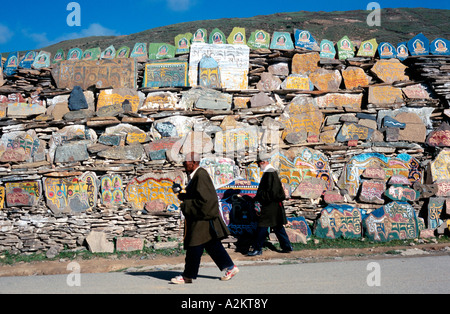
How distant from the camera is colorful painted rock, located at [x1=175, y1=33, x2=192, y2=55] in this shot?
9.37 metres

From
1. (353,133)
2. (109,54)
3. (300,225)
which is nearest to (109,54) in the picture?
(109,54)

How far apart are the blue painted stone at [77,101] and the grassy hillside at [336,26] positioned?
1803 cm

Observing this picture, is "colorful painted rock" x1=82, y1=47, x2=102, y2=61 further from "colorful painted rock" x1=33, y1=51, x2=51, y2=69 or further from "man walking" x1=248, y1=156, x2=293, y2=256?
"man walking" x1=248, y1=156, x2=293, y2=256

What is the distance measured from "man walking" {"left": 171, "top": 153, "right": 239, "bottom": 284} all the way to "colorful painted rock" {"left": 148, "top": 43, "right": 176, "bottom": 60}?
20.2ft

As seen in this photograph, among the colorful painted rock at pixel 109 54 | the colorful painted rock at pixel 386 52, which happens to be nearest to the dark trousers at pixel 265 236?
the colorful painted rock at pixel 386 52

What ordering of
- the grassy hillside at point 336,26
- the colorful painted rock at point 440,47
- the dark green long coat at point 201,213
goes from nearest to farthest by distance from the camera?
the dark green long coat at point 201,213, the colorful painted rock at point 440,47, the grassy hillside at point 336,26

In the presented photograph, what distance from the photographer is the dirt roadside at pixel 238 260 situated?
18.4 ft

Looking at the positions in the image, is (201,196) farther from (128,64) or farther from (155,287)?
(128,64)

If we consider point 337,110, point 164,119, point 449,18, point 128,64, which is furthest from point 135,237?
point 449,18

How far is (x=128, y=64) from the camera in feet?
30.1

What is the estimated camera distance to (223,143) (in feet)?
25.4

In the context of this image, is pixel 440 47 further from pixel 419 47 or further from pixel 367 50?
pixel 367 50

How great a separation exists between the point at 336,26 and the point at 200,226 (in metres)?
29.8

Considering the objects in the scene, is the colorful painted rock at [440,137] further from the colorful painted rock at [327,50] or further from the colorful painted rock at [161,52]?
the colorful painted rock at [161,52]
